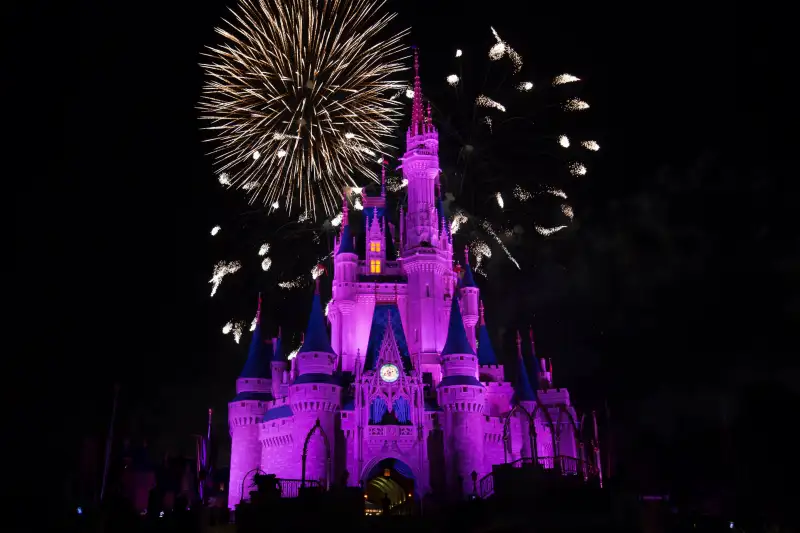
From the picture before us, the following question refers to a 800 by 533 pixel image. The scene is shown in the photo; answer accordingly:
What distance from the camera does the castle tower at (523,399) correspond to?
189 ft

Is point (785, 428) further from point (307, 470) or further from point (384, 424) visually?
point (307, 470)

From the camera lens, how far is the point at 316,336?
5606 centimetres

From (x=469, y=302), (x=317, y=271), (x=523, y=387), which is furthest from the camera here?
(x=469, y=302)

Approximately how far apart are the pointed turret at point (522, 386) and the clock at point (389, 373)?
1170 cm

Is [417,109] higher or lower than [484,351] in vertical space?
higher

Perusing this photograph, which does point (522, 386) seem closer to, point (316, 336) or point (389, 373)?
point (389, 373)

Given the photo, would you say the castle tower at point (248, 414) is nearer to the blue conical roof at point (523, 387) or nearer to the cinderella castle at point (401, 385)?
the cinderella castle at point (401, 385)

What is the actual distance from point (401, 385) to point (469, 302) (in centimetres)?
1407

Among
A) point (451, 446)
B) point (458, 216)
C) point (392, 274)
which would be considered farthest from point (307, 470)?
point (458, 216)

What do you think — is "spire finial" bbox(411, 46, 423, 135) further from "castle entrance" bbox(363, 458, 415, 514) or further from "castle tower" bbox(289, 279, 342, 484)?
"castle entrance" bbox(363, 458, 415, 514)

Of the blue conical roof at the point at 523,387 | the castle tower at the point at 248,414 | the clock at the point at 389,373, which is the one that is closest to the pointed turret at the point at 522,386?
the blue conical roof at the point at 523,387

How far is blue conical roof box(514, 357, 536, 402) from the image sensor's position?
60.8 m

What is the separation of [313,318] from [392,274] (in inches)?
406

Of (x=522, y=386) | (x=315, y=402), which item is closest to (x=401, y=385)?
(x=315, y=402)
